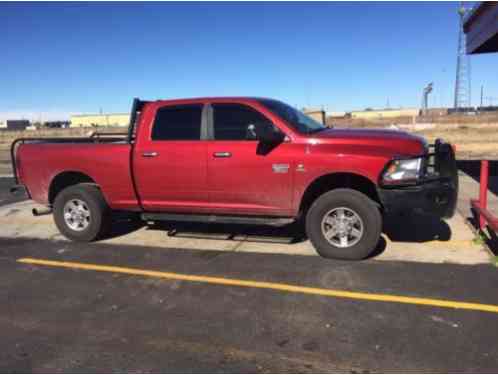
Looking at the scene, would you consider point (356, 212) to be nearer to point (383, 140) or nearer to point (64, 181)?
point (383, 140)

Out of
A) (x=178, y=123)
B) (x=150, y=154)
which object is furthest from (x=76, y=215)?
(x=178, y=123)

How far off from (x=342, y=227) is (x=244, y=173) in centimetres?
137

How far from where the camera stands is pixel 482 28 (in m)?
9.78

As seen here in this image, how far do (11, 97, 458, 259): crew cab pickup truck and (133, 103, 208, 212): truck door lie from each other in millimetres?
14

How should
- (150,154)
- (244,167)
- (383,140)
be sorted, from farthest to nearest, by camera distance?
(150,154) → (244,167) → (383,140)

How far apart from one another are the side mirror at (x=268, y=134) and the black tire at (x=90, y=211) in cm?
261

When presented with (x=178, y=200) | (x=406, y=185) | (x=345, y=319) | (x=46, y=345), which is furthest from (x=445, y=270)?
(x=46, y=345)

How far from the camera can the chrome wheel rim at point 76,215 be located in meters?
5.96

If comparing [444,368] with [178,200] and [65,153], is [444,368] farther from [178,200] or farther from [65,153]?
[65,153]

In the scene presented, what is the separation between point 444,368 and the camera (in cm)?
271

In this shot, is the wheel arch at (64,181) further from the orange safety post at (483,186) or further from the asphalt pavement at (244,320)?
the orange safety post at (483,186)

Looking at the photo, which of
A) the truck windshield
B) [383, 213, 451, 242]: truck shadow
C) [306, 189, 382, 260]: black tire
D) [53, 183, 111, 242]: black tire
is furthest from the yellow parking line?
the truck windshield

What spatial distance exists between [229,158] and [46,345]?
9.36 ft

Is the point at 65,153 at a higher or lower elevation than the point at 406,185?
higher
